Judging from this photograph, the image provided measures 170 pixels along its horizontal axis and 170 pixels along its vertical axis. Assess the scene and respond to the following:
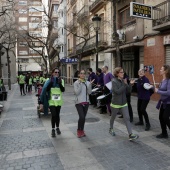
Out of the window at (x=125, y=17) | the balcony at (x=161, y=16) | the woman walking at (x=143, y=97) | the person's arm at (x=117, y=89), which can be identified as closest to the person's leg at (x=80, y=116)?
the person's arm at (x=117, y=89)

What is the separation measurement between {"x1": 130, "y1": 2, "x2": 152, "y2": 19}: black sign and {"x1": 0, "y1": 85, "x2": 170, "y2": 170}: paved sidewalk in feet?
19.9

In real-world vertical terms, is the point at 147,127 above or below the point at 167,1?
below

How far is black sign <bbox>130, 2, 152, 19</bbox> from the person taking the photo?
37.1 feet

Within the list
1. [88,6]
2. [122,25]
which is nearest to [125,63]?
[122,25]

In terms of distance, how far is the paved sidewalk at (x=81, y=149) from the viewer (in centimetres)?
432

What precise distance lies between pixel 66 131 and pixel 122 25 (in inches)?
482

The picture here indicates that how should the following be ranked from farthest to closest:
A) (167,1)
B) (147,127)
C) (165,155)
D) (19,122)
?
(167,1) < (19,122) < (147,127) < (165,155)

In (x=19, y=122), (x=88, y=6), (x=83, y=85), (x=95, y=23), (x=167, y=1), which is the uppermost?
(x=88, y=6)

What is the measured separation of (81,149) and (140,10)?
28.9 ft

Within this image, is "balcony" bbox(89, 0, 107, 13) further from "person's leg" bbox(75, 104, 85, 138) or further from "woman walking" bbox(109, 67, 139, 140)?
"person's leg" bbox(75, 104, 85, 138)

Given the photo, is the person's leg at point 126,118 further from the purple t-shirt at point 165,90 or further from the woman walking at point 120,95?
the purple t-shirt at point 165,90

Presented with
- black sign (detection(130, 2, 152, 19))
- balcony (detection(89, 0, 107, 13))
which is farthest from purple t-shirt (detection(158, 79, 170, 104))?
balcony (detection(89, 0, 107, 13))

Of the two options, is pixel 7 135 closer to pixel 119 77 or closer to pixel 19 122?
pixel 19 122

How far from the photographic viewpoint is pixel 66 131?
6.70 m
